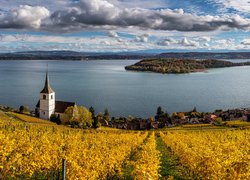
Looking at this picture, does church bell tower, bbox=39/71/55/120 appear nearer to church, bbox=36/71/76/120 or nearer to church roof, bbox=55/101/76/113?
church, bbox=36/71/76/120

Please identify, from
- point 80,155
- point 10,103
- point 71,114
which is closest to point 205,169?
point 80,155

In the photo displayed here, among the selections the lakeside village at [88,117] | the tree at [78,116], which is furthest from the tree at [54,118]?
the tree at [78,116]

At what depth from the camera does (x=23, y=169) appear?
1794cm

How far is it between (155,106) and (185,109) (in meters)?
11.4

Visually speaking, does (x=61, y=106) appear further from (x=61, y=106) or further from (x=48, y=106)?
(x=48, y=106)

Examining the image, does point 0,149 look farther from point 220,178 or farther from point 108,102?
point 108,102

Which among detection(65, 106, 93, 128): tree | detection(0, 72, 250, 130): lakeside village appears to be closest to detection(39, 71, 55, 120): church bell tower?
detection(0, 72, 250, 130): lakeside village

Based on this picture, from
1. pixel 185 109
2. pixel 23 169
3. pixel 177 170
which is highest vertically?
pixel 23 169

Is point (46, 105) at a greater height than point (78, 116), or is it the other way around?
point (46, 105)

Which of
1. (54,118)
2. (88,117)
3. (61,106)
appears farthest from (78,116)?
(61,106)

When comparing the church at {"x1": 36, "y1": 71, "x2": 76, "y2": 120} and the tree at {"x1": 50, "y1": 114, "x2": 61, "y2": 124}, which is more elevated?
the church at {"x1": 36, "y1": 71, "x2": 76, "y2": 120}

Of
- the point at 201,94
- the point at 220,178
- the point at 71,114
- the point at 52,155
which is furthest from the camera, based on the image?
the point at 201,94

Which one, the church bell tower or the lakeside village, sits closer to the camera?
the lakeside village

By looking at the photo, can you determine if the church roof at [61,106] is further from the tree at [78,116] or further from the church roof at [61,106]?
the tree at [78,116]
